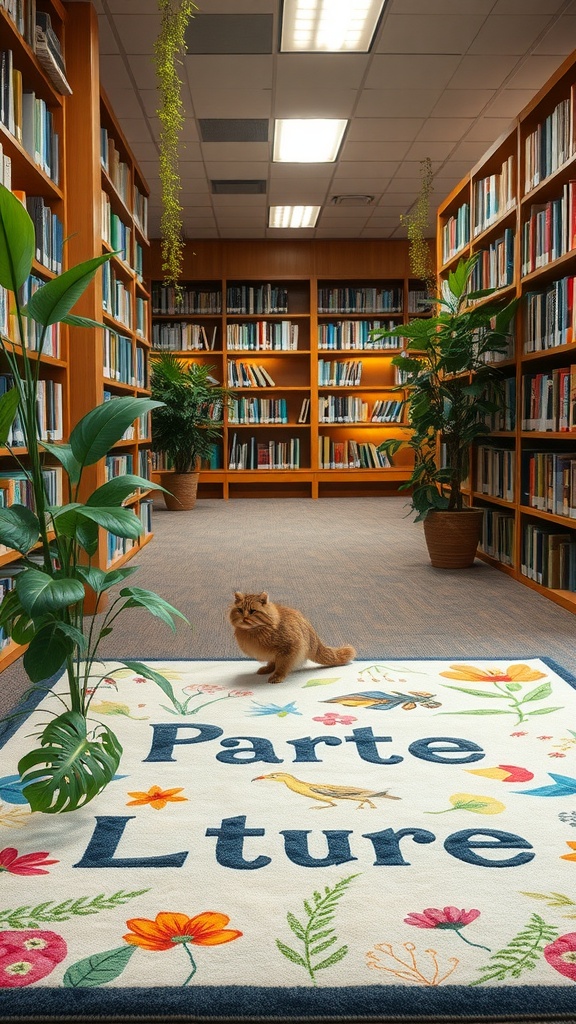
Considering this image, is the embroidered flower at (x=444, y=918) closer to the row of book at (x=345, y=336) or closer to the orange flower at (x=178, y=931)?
the orange flower at (x=178, y=931)

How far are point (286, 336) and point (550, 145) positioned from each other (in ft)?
19.7

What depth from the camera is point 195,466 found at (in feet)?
30.8

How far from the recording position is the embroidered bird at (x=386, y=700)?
2582 millimetres

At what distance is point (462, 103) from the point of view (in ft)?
19.2

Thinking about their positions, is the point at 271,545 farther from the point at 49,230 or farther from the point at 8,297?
the point at 8,297

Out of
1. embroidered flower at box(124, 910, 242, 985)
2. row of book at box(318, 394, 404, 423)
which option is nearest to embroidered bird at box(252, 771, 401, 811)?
embroidered flower at box(124, 910, 242, 985)

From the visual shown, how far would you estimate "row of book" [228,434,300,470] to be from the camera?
398 inches

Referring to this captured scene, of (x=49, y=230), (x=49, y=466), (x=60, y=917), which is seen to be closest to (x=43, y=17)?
(x=49, y=230)

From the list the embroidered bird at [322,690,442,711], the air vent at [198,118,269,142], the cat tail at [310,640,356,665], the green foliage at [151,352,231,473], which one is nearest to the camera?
the embroidered bird at [322,690,442,711]

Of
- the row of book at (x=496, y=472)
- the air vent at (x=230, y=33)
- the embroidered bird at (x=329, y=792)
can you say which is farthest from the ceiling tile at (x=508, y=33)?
the embroidered bird at (x=329, y=792)

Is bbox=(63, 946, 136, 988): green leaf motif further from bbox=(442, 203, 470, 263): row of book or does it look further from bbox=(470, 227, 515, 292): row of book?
bbox=(442, 203, 470, 263): row of book

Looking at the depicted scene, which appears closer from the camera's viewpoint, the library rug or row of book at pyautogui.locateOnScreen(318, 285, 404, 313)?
the library rug

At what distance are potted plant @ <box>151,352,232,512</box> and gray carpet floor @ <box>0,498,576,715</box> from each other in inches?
60.3

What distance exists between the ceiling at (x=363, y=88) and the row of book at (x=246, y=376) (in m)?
2.25
